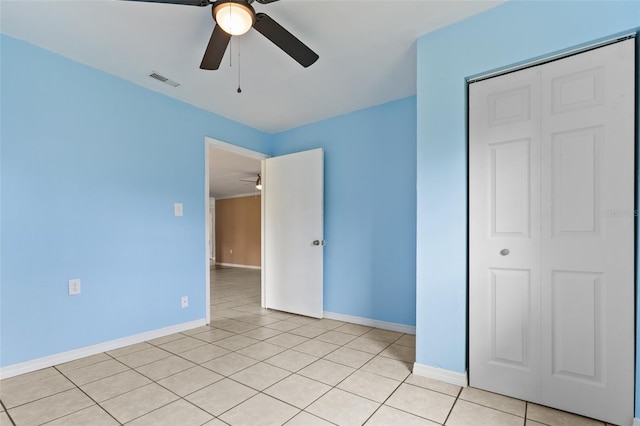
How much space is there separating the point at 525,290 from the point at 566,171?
2.44 ft

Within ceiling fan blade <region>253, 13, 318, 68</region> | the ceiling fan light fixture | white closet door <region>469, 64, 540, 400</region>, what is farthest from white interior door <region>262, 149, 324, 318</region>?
the ceiling fan light fixture

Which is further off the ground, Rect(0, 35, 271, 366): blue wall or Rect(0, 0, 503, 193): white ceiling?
Rect(0, 0, 503, 193): white ceiling

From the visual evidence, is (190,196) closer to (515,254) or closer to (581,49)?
(515,254)

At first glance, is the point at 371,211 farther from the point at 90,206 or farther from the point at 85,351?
the point at 85,351

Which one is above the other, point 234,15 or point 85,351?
point 234,15

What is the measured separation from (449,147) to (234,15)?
1563 millimetres

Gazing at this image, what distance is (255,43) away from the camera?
90.2 inches

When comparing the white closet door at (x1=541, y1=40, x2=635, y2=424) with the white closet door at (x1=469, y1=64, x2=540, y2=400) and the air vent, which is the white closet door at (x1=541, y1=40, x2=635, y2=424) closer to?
the white closet door at (x1=469, y1=64, x2=540, y2=400)

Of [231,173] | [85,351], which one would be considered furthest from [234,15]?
[231,173]

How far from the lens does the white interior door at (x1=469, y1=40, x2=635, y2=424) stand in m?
1.63

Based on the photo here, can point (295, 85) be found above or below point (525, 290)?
above

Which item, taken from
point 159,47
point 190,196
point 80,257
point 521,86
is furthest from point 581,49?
point 80,257

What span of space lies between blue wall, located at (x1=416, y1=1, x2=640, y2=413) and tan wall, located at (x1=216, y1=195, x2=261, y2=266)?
23.4 feet

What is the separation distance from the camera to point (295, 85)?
2.98 m
